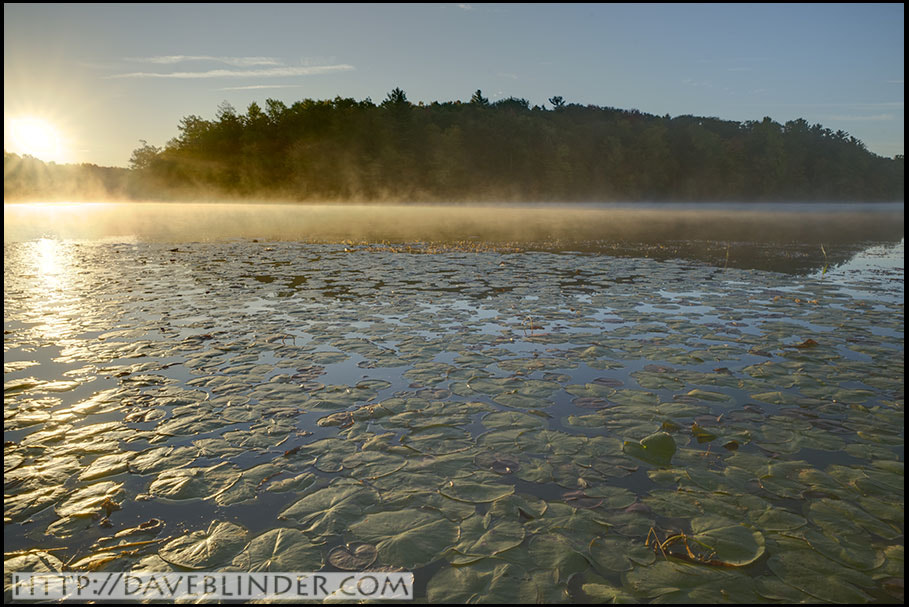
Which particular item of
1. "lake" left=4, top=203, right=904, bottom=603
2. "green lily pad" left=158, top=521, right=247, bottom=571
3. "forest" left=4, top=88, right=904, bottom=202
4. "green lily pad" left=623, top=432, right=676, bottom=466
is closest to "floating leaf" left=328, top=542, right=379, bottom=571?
"lake" left=4, top=203, right=904, bottom=603

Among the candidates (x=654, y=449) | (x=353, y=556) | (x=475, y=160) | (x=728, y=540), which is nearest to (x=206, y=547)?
(x=353, y=556)

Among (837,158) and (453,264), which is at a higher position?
(837,158)

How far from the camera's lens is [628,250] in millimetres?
13914

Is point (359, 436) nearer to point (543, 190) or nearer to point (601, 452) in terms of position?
point (601, 452)

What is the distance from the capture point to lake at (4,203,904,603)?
6.54 ft

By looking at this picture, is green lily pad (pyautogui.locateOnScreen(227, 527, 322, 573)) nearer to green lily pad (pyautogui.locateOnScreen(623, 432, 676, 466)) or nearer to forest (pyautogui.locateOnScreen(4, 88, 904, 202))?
green lily pad (pyautogui.locateOnScreen(623, 432, 676, 466))

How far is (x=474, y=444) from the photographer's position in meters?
2.95

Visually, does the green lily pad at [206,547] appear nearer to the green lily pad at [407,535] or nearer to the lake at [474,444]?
the lake at [474,444]

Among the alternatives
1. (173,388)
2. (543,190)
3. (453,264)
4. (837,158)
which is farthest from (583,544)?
(837,158)

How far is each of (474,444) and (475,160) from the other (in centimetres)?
7936

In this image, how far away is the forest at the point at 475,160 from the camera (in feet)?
240

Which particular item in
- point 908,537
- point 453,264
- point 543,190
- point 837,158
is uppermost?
point 837,158

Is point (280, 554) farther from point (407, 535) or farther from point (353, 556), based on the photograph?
point (407, 535)

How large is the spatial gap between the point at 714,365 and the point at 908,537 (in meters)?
2.27
